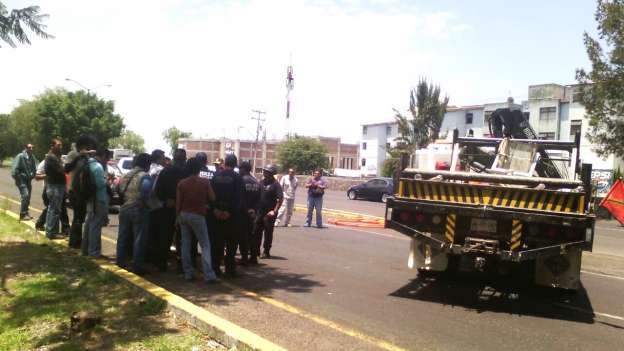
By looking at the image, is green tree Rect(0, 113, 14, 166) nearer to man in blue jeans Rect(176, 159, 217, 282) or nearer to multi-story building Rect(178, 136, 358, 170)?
multi-story building Rect(178, 136, 358, 170)

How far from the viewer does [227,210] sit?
747 centimetres

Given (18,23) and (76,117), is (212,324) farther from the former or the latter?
(76,117)

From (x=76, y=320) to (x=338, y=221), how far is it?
39.8 feet

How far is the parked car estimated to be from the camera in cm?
3269

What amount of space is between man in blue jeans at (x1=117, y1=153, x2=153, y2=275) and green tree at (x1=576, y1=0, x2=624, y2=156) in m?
23.9

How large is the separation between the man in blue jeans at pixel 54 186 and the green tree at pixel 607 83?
78.8 ft

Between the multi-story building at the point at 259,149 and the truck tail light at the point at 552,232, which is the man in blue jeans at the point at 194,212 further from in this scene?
the multi-story building at the point at 259,149

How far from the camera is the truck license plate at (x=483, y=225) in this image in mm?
6559

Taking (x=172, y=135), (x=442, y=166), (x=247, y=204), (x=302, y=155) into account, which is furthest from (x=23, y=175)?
(x=172, y=135)

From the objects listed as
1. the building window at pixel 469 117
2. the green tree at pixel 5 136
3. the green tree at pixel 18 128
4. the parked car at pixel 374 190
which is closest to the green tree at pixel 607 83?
the parked car at pixel 374 190

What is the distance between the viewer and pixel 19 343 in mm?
4676

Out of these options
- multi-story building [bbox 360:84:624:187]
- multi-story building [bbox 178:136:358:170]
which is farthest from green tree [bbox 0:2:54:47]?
multi-story building [bbox 178:136:358:170]

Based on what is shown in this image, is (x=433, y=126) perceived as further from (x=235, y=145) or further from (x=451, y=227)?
(x=235, y=145)

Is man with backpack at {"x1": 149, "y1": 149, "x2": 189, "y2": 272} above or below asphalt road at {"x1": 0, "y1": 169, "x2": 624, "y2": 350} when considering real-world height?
above
